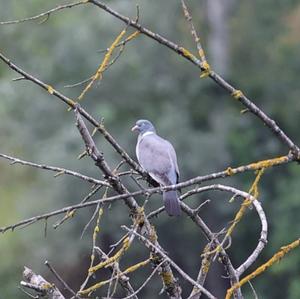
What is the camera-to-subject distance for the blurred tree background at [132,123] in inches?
991

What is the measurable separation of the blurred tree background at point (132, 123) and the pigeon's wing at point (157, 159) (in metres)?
14.7

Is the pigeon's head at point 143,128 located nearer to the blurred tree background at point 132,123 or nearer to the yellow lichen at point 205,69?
the yellow lichen at point 205,69

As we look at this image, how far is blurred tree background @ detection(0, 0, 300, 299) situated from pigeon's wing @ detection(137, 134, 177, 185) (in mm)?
14700

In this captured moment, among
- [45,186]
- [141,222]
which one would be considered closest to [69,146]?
[45,186]

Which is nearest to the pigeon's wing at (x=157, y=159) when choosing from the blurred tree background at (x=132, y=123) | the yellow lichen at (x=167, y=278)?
the yellow lichen at (x=167, y=278)

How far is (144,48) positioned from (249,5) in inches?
209

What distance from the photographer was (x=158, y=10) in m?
29.7

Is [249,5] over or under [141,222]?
over

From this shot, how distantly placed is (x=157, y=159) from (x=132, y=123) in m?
18.7

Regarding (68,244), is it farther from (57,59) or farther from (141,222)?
(141,222)

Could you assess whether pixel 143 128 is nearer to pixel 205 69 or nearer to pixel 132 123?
pixel 205 69

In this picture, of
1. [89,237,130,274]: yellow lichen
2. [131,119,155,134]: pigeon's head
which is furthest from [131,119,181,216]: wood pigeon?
[89,237,130,274]: yellow lichen

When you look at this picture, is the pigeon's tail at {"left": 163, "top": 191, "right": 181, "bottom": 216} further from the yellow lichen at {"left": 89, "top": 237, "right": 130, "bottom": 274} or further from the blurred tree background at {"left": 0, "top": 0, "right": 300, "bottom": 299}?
the blurred tree background at {"left": 0, "top": 0, "right": 300, "bottom": 299}

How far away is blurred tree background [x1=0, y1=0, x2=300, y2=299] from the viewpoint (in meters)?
25.2
